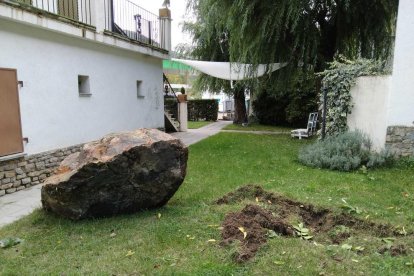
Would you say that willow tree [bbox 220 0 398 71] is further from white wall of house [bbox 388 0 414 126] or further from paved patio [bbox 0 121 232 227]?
paved patio [bbox 0 121 232 227]

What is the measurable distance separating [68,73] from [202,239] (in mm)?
5409

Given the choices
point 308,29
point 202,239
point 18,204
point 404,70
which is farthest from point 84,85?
point 404,70

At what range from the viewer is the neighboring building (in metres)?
Answer: 7.27

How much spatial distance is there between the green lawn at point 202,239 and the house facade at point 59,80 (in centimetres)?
219

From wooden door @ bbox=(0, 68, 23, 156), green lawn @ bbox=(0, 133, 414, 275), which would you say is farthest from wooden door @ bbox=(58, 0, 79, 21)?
green lawn @ bbox=(0, 133, 414, 275)

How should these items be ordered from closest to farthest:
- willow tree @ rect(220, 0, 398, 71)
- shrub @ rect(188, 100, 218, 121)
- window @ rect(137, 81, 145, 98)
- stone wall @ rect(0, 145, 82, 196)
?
stone wall @ rect(0, 145, 82, 196) → willow tree @ rect(220, 0, 398, 71) → window @ rect(137, 81, 145, 98) → shrub @ rect(188, 100, 218, 121)

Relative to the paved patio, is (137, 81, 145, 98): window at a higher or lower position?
higher

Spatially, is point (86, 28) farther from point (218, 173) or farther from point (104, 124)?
point (218, 173)

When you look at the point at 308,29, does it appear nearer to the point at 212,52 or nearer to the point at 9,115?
the point at 212,52

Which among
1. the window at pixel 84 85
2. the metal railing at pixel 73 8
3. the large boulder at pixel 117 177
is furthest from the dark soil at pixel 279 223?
the metal railing at pixel 73 8

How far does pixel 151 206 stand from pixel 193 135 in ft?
Answer: 29.7

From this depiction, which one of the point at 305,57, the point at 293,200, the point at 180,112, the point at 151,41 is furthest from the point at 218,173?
the point at 180,112

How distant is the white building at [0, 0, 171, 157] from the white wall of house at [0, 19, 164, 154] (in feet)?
0.06

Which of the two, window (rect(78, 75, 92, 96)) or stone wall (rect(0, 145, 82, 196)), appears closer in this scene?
stone wall (rect(0, 145, 82, 196))
